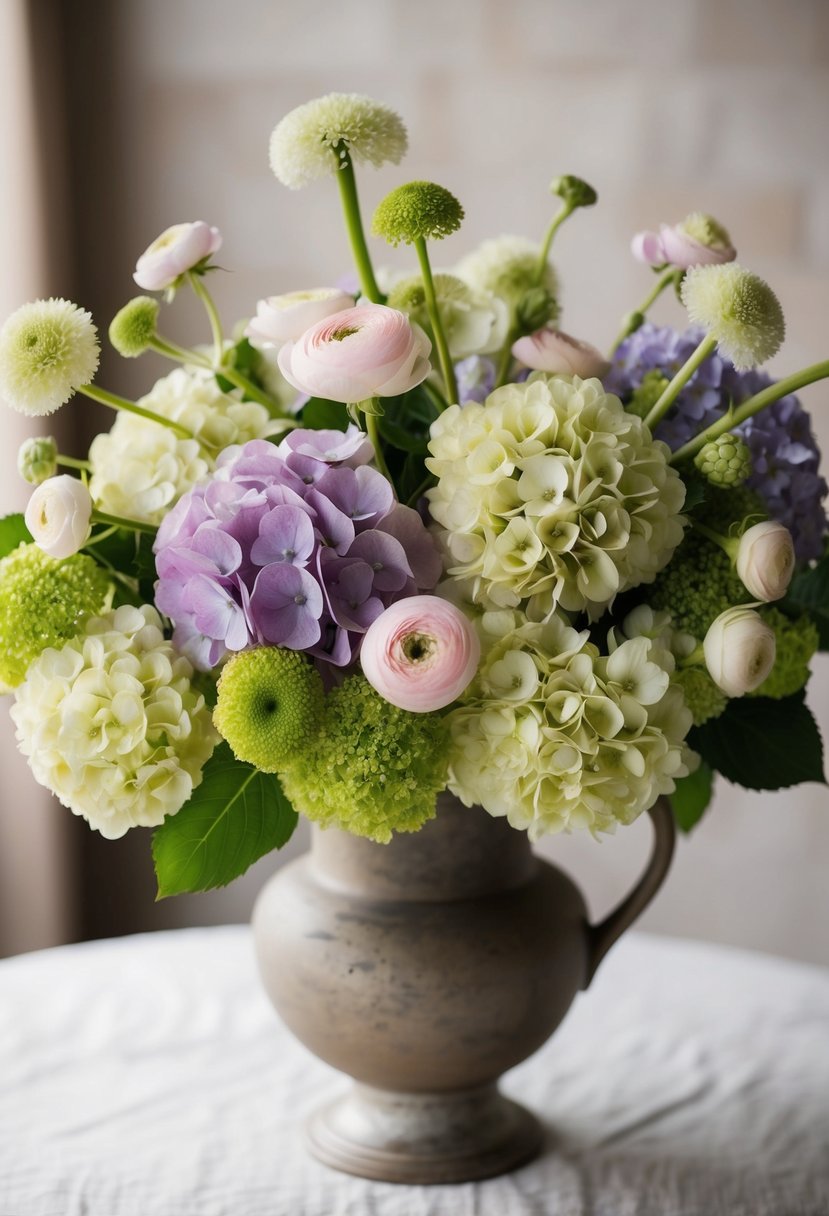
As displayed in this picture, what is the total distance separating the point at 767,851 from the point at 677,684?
120cm

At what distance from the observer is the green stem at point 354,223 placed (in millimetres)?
785

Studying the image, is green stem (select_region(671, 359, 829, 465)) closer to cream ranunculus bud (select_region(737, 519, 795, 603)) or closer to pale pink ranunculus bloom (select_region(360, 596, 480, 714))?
cream ranunculus bud (select_region(737, 519, 795, 603))

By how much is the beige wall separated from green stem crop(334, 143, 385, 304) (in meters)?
1.08

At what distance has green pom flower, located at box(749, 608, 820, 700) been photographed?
0.82 meters

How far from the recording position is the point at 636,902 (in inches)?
36.3

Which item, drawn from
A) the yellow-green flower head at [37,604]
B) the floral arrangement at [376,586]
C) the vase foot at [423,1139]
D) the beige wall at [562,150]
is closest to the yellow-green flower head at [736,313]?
the floral arrangement at [376,586]

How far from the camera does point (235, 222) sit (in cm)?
190

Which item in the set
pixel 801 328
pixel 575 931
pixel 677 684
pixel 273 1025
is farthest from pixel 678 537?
pixel 801 328

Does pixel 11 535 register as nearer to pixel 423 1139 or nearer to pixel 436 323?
pixel 436 323

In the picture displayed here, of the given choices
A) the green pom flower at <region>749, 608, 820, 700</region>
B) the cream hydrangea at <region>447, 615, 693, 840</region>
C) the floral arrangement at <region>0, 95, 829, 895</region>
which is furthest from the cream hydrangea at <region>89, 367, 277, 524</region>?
the green pom flower at <region>749, 608, 820, 700</region>

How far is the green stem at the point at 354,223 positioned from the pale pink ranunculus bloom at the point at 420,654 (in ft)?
0.75

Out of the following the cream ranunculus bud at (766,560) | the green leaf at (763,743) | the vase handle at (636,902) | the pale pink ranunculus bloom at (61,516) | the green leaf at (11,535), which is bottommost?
the vase handle at (636,902)

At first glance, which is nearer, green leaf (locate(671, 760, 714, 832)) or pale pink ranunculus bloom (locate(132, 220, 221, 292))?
pale pink ranunculus bloom (locate(132, 220, 221, 292))

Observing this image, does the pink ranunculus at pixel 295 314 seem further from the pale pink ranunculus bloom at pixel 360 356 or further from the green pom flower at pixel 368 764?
the green pom flower at pixel 368 764
